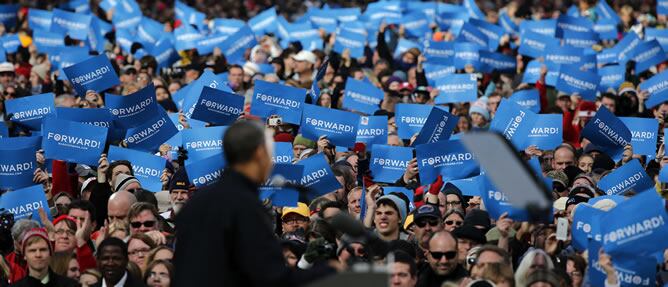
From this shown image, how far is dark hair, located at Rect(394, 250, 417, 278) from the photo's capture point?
9750 mm

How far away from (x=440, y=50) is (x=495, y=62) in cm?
77

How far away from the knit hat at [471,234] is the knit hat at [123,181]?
134 inches

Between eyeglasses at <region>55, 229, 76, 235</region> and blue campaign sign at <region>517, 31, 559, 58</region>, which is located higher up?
eyeglasses at <region>55, 229, 76, 235</region>


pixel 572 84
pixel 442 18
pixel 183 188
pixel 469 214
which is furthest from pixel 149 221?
pixel 442 18

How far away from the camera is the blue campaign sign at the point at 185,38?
22.2 meters

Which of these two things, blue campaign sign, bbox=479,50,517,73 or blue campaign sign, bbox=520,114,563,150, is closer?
blue campaign sign, bbox=520,114,563,150

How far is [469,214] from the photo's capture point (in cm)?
1164

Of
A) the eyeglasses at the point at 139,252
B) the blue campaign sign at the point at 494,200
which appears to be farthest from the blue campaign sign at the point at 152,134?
the blue campaign sign at the point at 494,200

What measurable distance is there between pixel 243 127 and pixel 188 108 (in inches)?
359

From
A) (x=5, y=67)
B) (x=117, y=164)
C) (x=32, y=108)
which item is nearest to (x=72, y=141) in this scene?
(x=117, y=164)

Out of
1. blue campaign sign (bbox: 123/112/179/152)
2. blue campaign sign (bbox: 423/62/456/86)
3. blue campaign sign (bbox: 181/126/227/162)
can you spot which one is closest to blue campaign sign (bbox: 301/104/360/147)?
blue campaign sign (bbox: 123/112/179/152)

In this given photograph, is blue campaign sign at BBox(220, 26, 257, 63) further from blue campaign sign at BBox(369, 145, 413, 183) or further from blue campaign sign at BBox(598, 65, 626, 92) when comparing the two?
blue campaign sign at BBox(369, 145, 413, 183)

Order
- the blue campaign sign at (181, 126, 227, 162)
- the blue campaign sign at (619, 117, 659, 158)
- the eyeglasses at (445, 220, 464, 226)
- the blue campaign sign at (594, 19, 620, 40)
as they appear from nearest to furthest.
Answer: the eyeglasses at (445, 220, 464, 226) → the blue campaign sign at (181, 126, 227, 162) → the blue campaign sign at (619, 117, 659, 158) → the blue campaign sign at (594, 19, 620, 40)

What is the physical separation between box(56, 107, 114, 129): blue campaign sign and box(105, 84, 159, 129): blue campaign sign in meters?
0.07
